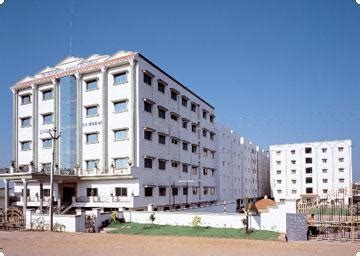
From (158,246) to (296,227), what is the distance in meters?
8.53

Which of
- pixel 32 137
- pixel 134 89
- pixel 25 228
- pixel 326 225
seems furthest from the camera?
pixel 32 137

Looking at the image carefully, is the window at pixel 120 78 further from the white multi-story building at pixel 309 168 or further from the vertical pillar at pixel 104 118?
the white multi-story building at pixel 309 168

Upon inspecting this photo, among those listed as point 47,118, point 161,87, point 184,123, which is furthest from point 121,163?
point 184,123

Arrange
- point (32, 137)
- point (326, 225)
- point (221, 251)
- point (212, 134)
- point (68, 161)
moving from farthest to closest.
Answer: point (212, 134) < point (32, 137) < point (68, 161) < point (326, 225) < point (221, 251)

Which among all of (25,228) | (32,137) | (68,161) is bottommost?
(25,228)

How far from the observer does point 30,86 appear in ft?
153

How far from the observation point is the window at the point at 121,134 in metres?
39.5

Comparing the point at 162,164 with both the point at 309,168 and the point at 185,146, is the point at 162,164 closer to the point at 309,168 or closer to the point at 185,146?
the point at 185,146

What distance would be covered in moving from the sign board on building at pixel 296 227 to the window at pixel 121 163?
64.6 ft

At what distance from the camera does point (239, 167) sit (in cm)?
7931

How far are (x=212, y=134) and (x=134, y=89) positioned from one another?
25740mm

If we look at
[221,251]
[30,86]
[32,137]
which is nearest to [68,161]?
[32,137]

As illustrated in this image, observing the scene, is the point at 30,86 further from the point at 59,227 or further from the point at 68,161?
the point at 59,227

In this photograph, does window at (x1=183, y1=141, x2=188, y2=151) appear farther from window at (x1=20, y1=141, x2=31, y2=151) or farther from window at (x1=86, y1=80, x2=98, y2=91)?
window at (x1=20, y1=141, x2=31, y2=151)
